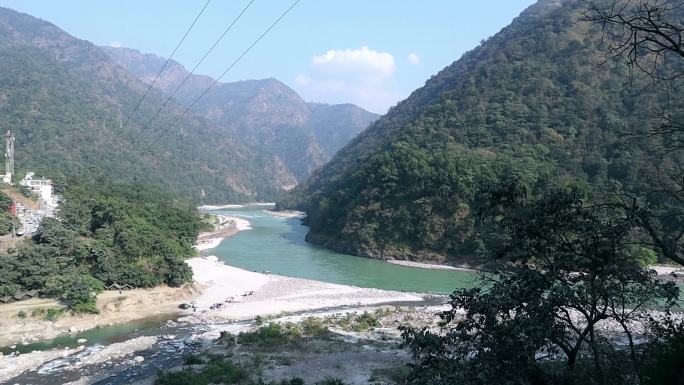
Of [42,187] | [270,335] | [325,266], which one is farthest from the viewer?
[42,187]

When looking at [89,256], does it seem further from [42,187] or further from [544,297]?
[544,297]

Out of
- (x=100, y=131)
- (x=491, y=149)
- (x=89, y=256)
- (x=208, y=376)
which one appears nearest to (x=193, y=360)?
(x=208, y=376)

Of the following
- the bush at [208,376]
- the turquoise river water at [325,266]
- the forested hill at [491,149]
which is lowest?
the bush at [208,376]

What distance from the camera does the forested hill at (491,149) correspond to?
45000mm

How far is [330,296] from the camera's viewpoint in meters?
31.3

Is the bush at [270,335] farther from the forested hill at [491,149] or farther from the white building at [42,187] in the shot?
the white building at [42,187]

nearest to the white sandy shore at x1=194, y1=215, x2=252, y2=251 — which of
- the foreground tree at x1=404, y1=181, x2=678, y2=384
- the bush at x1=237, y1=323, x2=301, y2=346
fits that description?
the bush at x1=237, y1=323, x2=301, y2=346

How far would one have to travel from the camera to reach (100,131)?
93.2 meters

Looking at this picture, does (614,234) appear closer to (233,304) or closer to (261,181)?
(233,304)

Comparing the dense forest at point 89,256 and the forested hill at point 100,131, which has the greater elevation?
the forested hill at point 100,131

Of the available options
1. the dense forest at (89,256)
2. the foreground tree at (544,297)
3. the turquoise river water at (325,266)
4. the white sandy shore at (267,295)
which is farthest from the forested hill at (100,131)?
the foreground tree at (544,297)

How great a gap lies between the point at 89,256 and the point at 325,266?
19760 mm

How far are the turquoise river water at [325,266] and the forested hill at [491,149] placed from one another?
3.09 metres

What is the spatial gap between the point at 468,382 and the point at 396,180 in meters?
45.5
